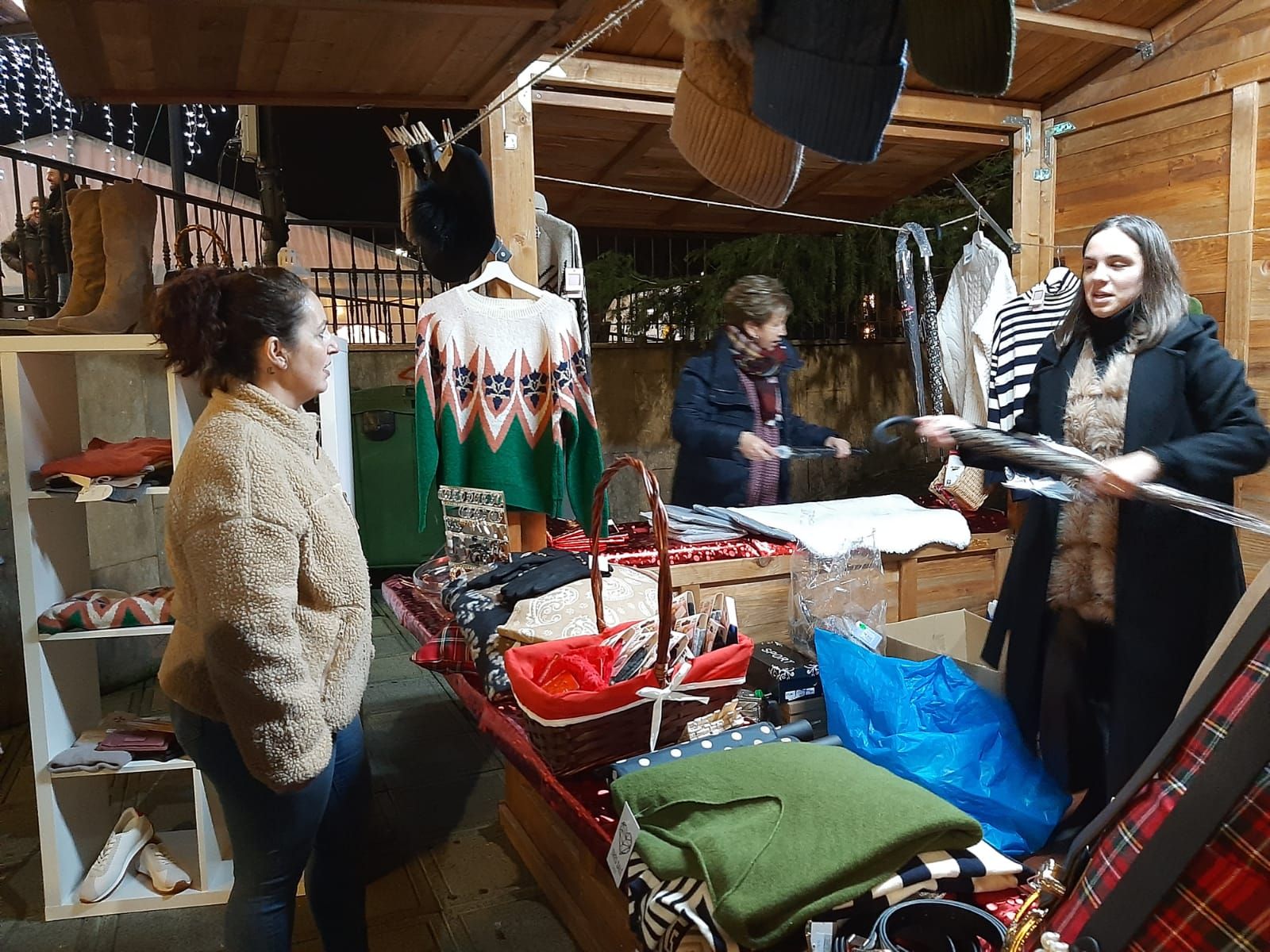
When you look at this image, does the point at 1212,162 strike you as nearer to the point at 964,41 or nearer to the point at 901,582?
the point at 901,582

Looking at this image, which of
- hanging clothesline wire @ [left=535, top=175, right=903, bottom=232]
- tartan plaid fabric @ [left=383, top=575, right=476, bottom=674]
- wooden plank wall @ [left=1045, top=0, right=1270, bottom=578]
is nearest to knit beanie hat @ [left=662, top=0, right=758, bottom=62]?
tartan plaid fabric @ [left=383, top=575, right=476, bottom=674]

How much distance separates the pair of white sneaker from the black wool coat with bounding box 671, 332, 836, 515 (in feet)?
6.42

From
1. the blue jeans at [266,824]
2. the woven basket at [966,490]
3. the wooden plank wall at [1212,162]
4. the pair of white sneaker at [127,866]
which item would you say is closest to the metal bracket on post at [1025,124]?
the wooden plank wall at [1212,162]

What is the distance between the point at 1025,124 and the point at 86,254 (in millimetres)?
3514

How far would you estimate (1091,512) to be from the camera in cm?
182

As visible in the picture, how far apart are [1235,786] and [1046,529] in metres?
1.33

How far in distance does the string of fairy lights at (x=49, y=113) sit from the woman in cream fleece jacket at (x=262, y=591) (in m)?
3.14

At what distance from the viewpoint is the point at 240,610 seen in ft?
4.68

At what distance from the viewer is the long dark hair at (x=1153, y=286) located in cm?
177

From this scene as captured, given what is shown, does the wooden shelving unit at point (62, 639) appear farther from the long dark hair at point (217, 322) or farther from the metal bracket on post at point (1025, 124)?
the metal bracket on post at point (1025, 124)

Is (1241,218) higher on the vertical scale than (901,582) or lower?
higher

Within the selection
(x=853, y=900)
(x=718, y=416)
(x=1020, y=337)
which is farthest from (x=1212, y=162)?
(x=853, y=900)

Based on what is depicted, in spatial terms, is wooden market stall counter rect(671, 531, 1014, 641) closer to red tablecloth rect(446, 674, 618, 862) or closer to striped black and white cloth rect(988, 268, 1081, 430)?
striped black and white cloth rect(988, 268, 1081, 430)

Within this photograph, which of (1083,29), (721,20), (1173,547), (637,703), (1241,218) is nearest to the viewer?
(721,20)
